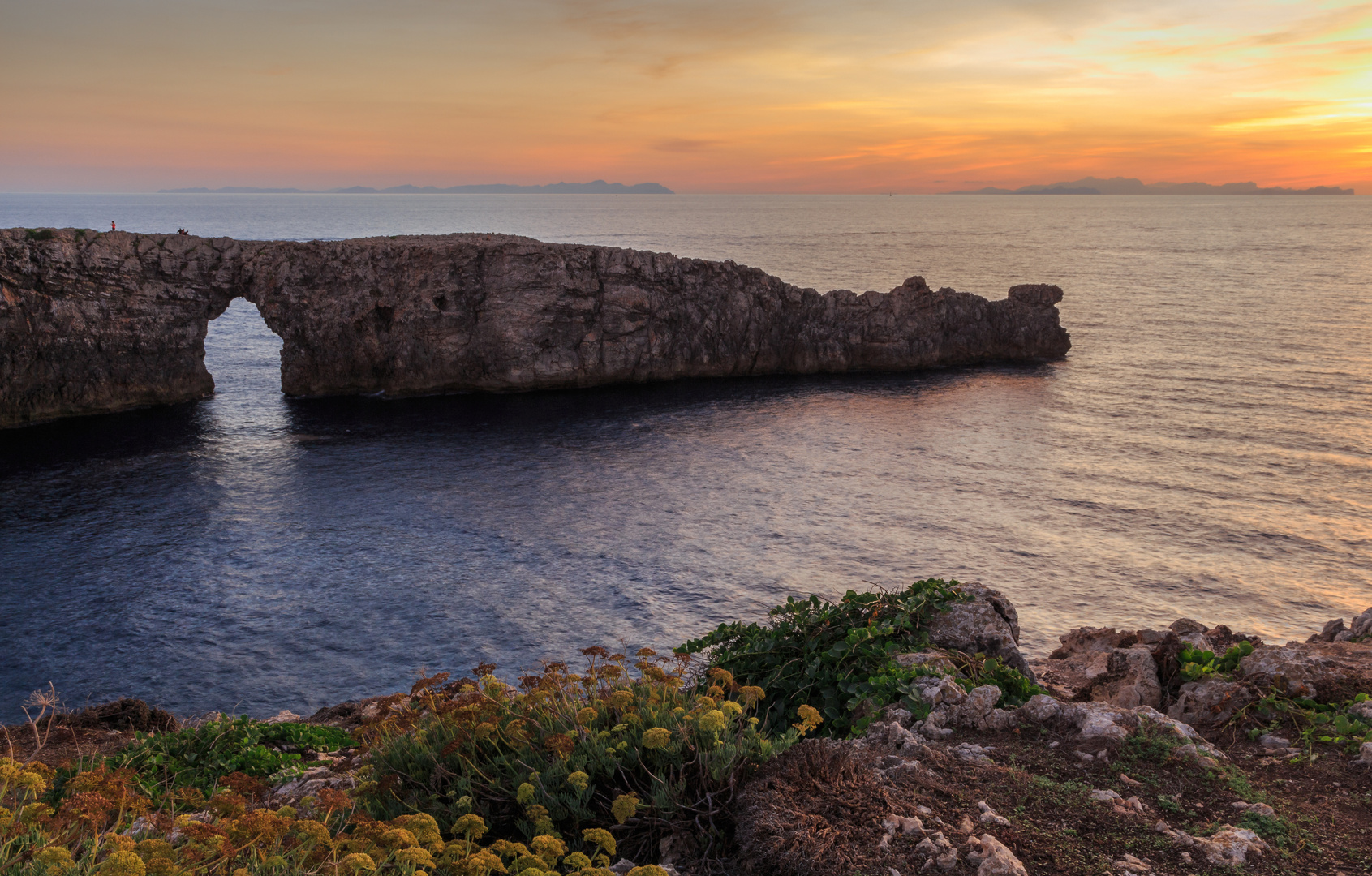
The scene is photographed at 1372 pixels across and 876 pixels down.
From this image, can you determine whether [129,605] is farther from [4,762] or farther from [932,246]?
[932,246]

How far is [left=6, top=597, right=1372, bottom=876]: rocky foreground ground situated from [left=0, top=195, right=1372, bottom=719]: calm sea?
1350 centimetres

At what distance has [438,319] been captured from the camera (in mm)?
54062

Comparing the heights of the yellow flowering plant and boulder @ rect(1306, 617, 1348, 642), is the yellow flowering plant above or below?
above

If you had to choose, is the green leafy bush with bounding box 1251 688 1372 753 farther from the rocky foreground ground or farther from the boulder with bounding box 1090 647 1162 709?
the boulder with bounding box 1090 647 1162 709

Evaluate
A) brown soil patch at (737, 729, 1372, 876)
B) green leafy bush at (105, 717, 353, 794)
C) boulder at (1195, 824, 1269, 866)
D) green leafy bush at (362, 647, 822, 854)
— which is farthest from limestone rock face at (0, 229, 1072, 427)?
boulder at (1195, 824, 1269, 866)

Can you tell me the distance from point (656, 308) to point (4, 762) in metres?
53.2

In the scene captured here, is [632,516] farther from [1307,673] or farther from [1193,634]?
[1307,673]

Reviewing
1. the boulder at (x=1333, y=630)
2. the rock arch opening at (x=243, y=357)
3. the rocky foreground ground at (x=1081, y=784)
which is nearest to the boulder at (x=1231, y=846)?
the rocky foreground ground at (x=1081, y=784)

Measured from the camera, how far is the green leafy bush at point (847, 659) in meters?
10.7

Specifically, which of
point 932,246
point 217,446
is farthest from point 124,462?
point 932,246

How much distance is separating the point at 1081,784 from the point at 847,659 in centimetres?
388

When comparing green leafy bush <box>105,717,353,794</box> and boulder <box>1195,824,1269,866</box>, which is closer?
boulder <box>1195,824,1269,866</box>

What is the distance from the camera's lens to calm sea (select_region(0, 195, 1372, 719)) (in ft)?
Result: 79.7

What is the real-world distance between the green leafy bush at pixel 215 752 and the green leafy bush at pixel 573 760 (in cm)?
422
